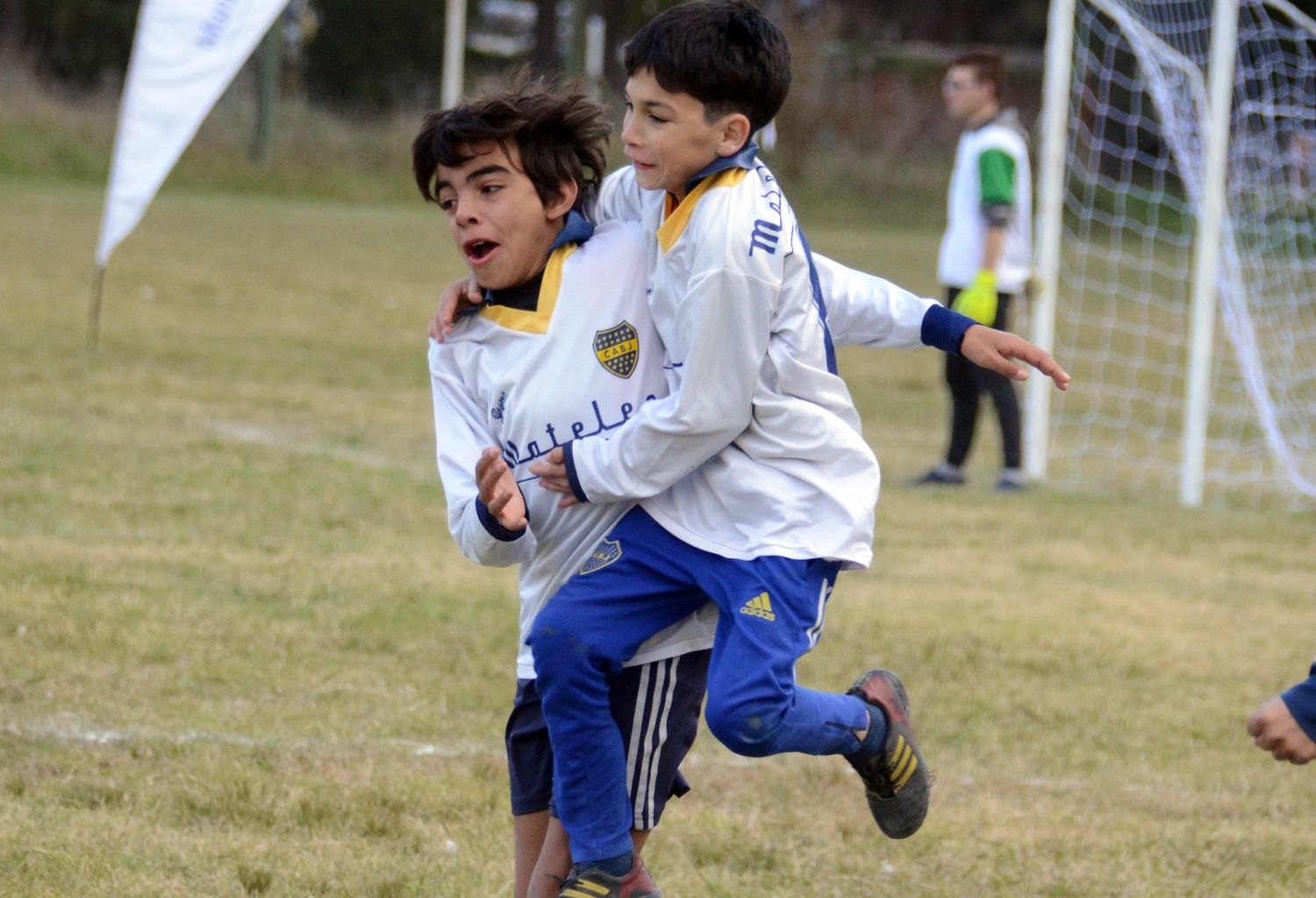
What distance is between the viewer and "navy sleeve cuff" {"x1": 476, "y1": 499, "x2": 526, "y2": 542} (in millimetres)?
2631

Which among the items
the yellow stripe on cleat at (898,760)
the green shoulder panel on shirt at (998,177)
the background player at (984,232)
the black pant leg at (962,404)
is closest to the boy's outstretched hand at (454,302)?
the yellow stripe on cleat at (898,760)

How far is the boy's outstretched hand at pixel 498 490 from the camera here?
2561 millimetres

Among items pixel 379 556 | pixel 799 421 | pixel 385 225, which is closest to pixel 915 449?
pixel 379 556

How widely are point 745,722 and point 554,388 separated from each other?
611mm

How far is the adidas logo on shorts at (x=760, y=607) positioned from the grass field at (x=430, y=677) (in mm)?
925

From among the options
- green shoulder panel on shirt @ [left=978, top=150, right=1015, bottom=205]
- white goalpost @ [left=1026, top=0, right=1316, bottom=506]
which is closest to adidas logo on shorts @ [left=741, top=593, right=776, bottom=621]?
green shoulder panel on shirt @ [left=978, top=150, right=1015, bottom=205]

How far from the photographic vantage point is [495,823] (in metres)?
3.58

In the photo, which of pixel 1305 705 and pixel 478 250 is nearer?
pixel 1305 705

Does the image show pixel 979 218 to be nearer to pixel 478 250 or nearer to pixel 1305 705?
pixel 478 250

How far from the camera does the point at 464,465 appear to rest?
2756 mm

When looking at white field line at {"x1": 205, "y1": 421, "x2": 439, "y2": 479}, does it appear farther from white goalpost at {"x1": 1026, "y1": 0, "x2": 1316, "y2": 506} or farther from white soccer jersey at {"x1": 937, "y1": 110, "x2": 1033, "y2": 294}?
white goalpost at {"x1": 1026, "y1": 0, "x2": 1316, "y2": 506}

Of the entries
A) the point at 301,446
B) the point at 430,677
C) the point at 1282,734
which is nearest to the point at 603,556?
the point at 1282,734

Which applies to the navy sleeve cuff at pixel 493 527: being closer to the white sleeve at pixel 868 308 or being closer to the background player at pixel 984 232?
the white sleeve at pixel 868 308

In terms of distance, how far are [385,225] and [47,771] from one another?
16929 mm
